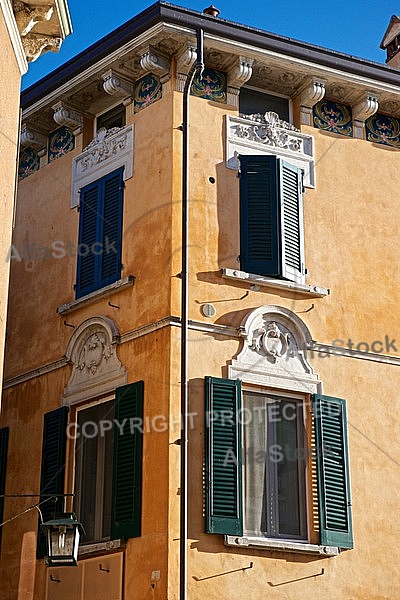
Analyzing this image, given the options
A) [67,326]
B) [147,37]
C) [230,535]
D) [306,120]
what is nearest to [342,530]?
[230,535]

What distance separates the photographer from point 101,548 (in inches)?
557

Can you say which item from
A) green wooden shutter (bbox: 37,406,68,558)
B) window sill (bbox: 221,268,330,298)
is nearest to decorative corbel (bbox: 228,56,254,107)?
window sill (bbox: 221,268,330,298)

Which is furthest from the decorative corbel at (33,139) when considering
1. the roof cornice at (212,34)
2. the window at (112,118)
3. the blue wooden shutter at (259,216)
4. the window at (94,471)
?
the window at (94,471)

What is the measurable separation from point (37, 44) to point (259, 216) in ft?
13.2

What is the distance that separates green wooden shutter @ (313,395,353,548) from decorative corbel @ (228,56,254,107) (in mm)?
4338

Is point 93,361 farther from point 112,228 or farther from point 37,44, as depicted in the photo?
point 37,44

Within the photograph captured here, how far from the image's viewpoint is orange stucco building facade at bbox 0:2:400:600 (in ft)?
45.9

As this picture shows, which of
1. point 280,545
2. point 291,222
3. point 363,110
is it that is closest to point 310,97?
point 363,110

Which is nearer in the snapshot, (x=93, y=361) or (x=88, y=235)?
(x=93, y=361)

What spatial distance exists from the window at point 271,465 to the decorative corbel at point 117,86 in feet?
14.7

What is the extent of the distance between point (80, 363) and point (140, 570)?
10.5 feet

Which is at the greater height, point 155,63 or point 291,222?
point 155,63

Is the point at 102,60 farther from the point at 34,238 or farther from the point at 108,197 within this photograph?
the point at 34,238

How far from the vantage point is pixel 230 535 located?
13695mm
